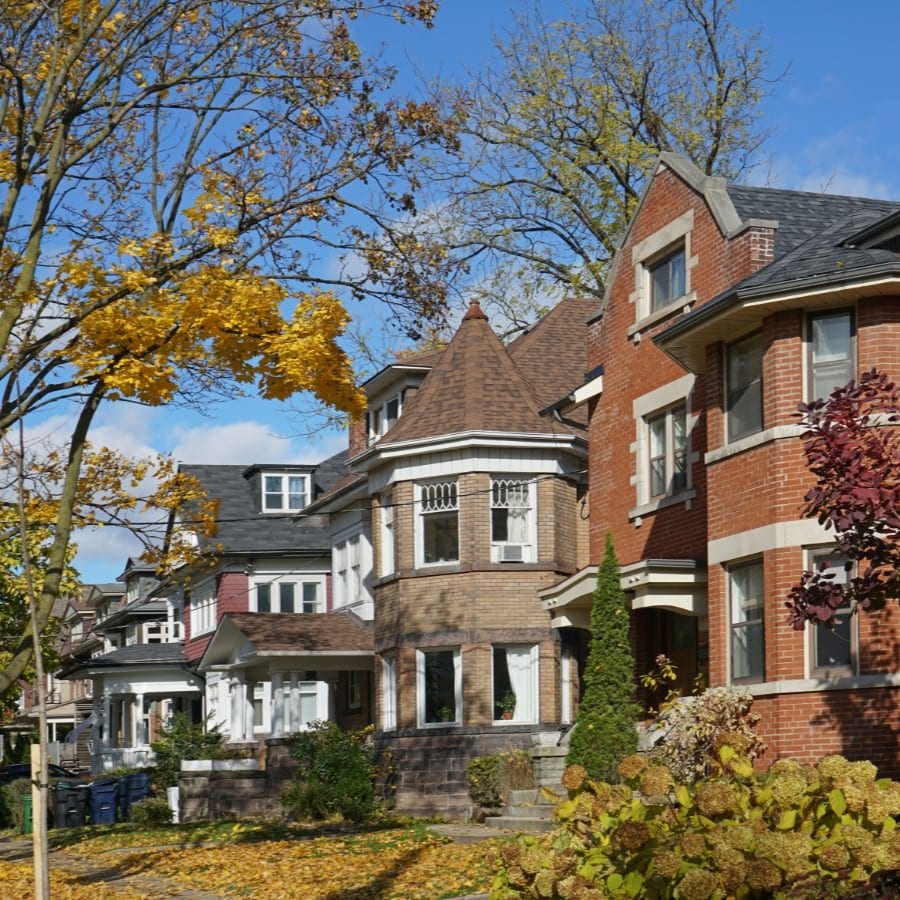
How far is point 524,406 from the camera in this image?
31.0m

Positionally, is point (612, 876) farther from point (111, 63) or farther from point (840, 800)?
point (111, 63)

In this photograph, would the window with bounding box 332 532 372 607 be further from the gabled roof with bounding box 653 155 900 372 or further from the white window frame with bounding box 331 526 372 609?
the gabled roof with bounding box 653 155 900 372

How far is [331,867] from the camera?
16.9m

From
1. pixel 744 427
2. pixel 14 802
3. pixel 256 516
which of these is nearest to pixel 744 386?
pixel 744 427

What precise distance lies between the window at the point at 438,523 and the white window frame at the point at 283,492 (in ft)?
50.3

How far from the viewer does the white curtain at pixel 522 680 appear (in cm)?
2969

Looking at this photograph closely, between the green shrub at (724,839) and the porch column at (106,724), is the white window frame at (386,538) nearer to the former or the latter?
the green shrub at (724,839)

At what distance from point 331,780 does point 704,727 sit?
35.0 feet

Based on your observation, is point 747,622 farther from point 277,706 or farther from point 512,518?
point 277,706

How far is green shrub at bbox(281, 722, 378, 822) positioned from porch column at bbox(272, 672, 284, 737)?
5725mm

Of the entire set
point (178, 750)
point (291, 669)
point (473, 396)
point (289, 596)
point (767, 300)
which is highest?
point (473, 396)

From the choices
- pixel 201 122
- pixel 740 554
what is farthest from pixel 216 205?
pixel 740 554

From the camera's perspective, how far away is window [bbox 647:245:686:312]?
24141 mm

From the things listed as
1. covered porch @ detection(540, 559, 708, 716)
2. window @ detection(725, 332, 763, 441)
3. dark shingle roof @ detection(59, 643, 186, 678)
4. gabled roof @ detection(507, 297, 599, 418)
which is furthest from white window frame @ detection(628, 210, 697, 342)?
dark shingle roof @ detection(59, 643, 186, 678)
